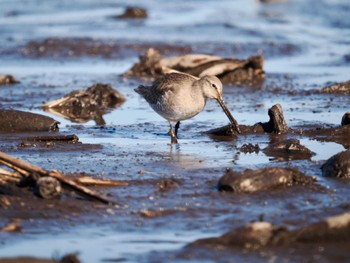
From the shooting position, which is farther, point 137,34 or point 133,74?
point 137,34

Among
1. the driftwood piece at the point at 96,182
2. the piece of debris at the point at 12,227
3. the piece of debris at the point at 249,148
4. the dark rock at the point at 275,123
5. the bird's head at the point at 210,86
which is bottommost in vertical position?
the piece of debris at the point at 12,227

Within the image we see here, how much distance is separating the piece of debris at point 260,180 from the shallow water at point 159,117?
15 cm

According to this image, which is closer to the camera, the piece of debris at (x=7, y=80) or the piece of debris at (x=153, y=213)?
the piece of debris at (x=153, y=213)

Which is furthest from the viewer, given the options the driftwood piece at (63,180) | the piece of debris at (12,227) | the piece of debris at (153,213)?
the driftwood piece at (63,180)

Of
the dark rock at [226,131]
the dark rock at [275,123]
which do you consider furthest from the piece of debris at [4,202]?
the dark rock at [275,123]

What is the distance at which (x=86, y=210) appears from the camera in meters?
7.14

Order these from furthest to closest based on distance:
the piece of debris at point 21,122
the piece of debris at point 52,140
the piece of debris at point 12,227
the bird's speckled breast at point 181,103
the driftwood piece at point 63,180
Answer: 1. the piece of debris at point 21,122
2. the bird's speckled breast at point 181,103
3. the piece of debris at point 52,140
4. the driftwood piece at point 63,180
5. the piece of debris at point 12,227

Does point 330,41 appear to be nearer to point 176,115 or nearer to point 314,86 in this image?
point 314,86

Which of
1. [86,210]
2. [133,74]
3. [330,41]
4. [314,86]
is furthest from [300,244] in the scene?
[330,41]

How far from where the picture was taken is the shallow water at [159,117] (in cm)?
673

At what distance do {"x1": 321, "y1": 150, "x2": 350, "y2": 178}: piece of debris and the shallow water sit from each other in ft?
0.62

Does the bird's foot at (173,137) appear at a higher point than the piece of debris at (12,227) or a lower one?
higher

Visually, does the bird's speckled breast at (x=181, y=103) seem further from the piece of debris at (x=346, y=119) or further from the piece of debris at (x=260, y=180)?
the piece of debris at (x=260, y=180)

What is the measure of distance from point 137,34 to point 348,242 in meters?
15.1
